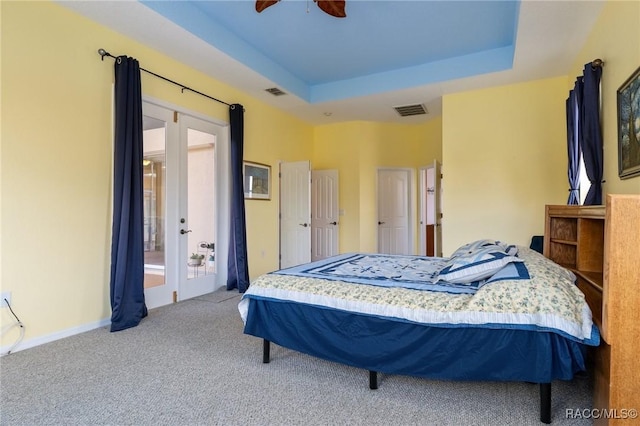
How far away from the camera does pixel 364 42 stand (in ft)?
13.1

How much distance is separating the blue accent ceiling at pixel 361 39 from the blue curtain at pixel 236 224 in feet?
3.04

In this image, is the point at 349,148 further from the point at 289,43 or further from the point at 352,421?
the point at 352,421

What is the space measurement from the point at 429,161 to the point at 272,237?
339 centimetres

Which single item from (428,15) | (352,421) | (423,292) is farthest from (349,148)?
(352,421)

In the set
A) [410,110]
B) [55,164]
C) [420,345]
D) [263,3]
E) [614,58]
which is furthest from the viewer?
[410,110]

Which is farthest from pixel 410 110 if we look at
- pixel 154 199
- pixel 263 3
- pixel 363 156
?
pixel 154 199

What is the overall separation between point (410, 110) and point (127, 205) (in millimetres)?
4495

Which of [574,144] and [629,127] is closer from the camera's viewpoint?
[629,127]

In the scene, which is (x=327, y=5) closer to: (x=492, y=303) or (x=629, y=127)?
(x=629, y=127)

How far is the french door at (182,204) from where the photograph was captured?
3.72 m

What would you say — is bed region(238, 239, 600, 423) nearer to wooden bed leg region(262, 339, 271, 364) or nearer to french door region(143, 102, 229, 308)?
wooden bed leg region(262, 339, 271, 364)

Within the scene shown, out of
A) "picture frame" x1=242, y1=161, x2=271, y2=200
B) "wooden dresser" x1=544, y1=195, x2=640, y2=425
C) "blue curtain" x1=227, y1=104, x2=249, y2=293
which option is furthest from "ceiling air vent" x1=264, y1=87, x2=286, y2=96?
"wooden dresser" x1=544, y1=195, x2=640, y2=425

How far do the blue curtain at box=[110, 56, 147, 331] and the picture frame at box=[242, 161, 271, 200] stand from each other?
5.85 ft

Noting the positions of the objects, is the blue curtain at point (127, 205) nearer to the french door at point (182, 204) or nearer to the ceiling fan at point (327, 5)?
the french door at point (182, 204)
